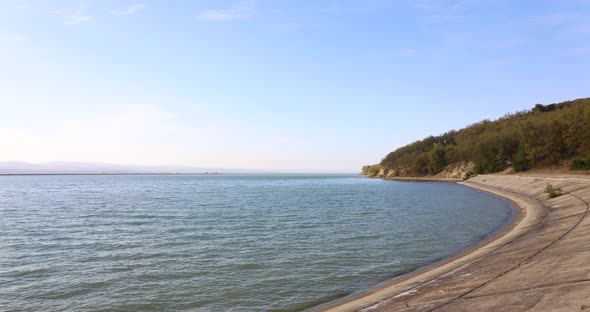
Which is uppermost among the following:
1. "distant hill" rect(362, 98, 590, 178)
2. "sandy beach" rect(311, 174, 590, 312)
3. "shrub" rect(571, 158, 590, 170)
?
"distant hill" rect(362, 98, 590, 178)

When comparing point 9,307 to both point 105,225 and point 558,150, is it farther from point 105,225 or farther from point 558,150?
point 558,150

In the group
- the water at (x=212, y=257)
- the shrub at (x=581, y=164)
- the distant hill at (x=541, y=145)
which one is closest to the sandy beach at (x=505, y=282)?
the water at (x=212, y=257)

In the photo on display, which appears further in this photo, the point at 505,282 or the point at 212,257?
the point at 212,257

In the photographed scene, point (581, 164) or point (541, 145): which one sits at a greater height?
point (541, 145)

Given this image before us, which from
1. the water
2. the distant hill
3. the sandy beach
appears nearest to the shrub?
the distant hill

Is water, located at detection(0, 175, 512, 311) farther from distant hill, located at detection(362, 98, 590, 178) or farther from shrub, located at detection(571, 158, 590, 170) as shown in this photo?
distant hill, located at detection(362, 98, 590, 178)

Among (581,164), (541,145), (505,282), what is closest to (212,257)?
(505,282)

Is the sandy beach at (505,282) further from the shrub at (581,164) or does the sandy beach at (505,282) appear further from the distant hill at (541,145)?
the distant hill at (541,145)

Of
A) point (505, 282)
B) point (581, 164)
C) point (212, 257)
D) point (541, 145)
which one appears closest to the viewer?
point (505, 282)

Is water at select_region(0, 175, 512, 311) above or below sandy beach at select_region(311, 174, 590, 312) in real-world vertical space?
below

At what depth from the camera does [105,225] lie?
38.2 meters

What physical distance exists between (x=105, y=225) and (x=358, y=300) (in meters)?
31.9

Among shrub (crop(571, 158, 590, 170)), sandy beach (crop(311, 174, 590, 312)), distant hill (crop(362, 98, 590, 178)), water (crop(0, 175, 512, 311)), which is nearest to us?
sandy beach (crop(311, 174, 590, 312))

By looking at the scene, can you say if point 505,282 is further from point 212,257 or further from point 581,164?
point 581,164
